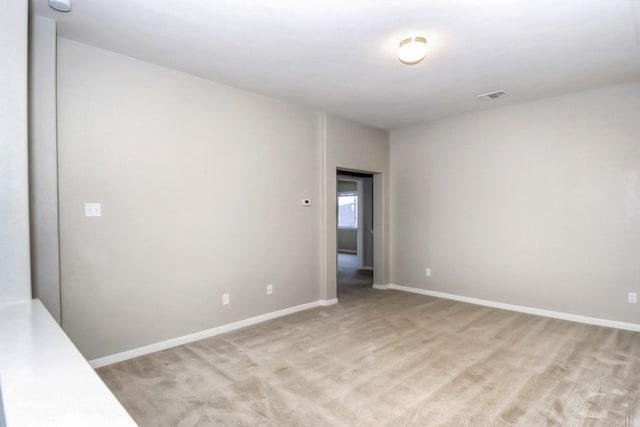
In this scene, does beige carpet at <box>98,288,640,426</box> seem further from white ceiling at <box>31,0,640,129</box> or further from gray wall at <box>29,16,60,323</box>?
white ceiling at <box>31,0,640,129</box>

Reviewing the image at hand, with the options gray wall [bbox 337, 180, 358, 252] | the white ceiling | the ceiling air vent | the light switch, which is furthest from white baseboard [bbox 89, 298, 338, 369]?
gray wall [bbox 337, 180, 358, 252]

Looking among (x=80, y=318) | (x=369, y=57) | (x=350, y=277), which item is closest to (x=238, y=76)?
(x=369, y=57)

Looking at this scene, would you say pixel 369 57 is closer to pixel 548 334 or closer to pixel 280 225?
pixel 280 225

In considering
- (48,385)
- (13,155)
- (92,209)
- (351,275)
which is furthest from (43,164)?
(351,275)

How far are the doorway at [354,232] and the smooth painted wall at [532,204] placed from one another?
1163mm

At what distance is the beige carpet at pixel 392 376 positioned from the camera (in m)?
2.14

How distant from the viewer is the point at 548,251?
420 cm

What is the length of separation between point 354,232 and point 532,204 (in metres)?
5.60

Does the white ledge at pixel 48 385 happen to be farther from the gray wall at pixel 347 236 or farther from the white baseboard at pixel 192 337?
the gray wall at pixel 347 236

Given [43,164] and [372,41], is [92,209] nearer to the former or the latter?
[43,164]

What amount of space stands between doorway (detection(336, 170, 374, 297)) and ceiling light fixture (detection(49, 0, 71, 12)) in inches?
169

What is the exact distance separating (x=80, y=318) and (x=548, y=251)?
5.01 meters

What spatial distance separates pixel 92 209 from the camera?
2828 mm

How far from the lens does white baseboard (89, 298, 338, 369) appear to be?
2.89 meters
